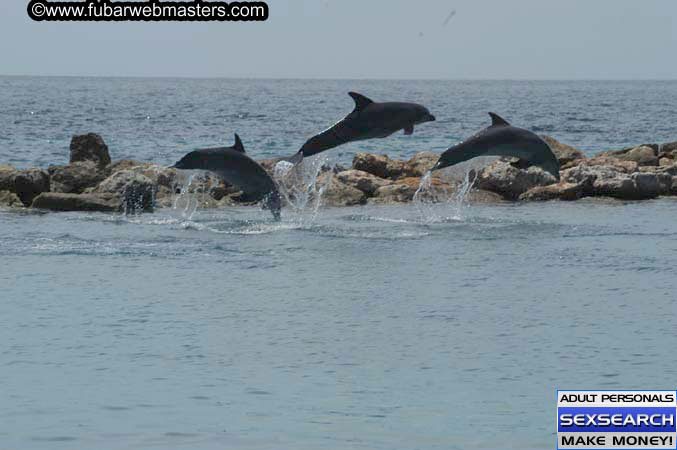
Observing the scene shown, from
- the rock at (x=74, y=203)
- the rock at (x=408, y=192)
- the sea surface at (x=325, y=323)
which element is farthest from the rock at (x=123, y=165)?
the rock at (x=408, y=192)

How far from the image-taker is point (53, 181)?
2955 centimetres

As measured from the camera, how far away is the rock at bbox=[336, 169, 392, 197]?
30266mm

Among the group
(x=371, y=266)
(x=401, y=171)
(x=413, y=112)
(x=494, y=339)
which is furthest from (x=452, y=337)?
(x=401, y=171)

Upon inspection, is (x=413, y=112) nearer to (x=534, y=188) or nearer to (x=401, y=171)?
(x=534, y=188)

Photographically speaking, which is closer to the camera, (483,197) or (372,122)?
(372,122)

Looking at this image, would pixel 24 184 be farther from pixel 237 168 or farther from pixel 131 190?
pixel 237 168

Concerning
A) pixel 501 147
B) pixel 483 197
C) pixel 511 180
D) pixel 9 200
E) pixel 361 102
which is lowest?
pixel 9 200

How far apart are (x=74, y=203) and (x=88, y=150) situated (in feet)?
22.1

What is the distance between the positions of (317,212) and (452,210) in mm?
2706

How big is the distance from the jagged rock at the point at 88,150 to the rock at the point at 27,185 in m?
4.66

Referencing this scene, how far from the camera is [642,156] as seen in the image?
117 feet

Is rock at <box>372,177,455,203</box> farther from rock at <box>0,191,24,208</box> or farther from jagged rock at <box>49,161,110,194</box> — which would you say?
rock at <box>0,191,24,208</box>

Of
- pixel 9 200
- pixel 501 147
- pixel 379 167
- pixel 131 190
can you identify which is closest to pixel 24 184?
pixel 9 200

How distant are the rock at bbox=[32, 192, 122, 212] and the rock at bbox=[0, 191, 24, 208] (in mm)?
571
